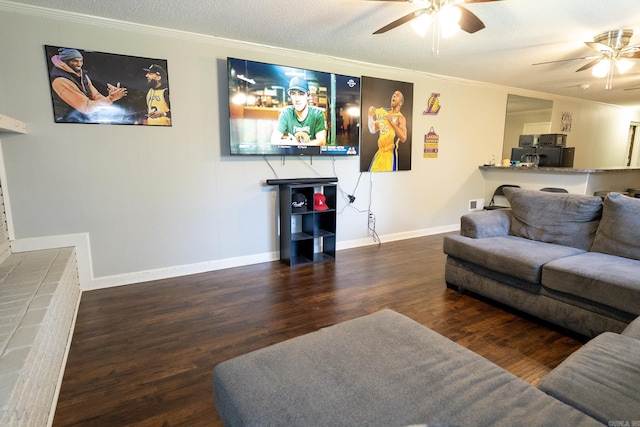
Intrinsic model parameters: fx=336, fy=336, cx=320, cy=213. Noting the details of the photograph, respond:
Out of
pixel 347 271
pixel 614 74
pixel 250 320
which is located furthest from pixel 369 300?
pixel 614 74

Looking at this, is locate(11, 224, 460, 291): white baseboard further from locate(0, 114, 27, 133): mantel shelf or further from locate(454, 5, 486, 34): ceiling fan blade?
locate(454, 5, 486, 34): ceiling fan blade

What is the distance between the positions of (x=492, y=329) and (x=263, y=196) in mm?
2584

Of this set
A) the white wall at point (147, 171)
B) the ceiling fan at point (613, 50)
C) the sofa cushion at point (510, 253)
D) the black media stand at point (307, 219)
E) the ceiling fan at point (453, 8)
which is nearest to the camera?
the ceiling fan at point (453, 8)

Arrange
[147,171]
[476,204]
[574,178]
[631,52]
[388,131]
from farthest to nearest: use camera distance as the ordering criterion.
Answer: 1. [476,204]
2. [388,131]
3. [574,178]
4. [631,52]
5. [147,171]

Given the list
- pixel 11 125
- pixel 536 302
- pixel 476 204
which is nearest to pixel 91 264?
pixel 11 125

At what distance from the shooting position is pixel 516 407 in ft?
3.38

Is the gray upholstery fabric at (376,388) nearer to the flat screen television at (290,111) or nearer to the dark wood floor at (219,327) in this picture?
the dark wood floor at (219,327)

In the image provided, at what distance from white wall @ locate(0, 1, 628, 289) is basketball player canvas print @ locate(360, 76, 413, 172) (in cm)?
17

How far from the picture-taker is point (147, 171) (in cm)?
321

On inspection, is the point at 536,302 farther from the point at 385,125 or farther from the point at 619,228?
the point at 385,125

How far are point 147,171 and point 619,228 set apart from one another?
4.01 meters

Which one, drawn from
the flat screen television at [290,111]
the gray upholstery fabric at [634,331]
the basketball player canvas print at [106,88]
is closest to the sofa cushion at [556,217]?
the gray upholstery fabric at [634,331]

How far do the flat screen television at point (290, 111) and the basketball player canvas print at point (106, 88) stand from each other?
671mm

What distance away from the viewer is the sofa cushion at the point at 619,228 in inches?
96.8
